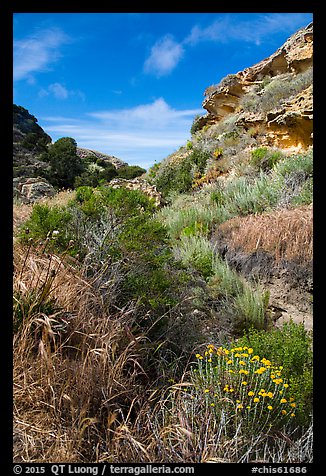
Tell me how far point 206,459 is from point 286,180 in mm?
6629

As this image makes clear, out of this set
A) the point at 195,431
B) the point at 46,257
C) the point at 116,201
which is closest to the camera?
the point at 195,431

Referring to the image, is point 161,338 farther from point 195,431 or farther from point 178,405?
A: point 195,431

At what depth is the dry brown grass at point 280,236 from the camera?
487 centimetres

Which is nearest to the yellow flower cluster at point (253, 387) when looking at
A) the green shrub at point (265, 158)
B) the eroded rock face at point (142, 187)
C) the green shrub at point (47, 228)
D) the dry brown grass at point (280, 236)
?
the green shrub at point (47, 228)

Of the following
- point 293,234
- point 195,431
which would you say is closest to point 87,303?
point 195,431

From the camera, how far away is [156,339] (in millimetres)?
3412

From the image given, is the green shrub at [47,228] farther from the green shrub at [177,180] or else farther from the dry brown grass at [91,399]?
the green shrub at [177,180]

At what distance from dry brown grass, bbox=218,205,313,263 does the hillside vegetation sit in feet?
0.06

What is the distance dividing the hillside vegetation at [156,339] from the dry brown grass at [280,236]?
0.06 ft

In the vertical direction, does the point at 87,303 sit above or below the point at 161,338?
above

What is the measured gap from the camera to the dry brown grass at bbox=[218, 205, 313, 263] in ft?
16.0

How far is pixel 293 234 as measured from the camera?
198 inches

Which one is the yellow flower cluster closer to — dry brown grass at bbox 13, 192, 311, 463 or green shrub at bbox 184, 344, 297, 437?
green shrub at bbox 184, 344, 297, 437

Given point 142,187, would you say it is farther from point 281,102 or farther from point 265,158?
point 281,102
